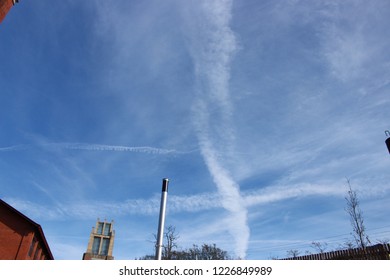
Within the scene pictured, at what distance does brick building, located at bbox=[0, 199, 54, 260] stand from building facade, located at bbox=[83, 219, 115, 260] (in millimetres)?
13364

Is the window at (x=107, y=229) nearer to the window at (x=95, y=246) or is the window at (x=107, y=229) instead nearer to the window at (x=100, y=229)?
the window at (x=100, y=229)

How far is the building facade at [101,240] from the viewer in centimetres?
3800

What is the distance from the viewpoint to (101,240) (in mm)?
38812

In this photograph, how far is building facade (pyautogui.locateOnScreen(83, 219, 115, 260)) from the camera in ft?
125

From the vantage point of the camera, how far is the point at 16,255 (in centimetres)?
2216

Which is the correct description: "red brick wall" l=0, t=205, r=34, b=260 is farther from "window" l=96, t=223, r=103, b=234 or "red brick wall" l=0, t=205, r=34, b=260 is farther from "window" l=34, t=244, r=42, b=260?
"window" l=96, t=223, r=103, b=234

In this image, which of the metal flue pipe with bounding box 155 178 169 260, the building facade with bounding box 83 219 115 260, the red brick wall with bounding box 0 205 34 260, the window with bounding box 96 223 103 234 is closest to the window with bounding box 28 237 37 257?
the red brick wall with bounding box 0 205 34 260

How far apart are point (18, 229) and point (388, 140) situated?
2901 cm

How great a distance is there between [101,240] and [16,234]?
17215 millimetres

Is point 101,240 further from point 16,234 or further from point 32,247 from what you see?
point 16,234

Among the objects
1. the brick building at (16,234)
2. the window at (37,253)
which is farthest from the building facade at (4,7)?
the window at (37,253)
